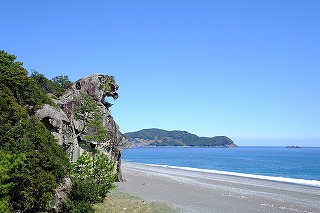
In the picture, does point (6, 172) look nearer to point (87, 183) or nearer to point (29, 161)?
point (29, 161)

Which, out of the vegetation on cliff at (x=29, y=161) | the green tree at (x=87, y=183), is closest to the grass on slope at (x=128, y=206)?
the green tree at (x=87, y=183)

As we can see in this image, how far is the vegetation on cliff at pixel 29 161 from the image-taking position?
16.3 meters

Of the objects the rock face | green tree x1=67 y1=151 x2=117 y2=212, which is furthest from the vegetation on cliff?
the rock face

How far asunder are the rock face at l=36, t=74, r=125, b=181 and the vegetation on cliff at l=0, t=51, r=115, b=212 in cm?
162

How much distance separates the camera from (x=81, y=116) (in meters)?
32.9

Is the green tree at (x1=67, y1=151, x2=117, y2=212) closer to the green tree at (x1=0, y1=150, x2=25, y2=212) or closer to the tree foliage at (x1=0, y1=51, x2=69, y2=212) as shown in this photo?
the tree foliage at (x1=0, y1=51, x2=69, y2=212)

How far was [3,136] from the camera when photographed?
59.6ft

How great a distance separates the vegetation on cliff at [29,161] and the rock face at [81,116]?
5.31 ft

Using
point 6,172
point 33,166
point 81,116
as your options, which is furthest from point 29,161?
point 81,116

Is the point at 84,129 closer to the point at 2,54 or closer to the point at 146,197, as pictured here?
the point at 146,197

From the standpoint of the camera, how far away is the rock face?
2367 cm

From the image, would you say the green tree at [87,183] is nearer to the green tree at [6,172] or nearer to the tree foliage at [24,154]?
the tree foliage at [24,154]

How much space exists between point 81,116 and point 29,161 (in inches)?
617

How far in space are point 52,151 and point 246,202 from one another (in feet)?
58.9
